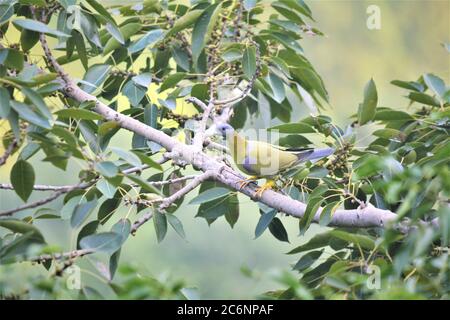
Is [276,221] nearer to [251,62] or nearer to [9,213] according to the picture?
[251,62]

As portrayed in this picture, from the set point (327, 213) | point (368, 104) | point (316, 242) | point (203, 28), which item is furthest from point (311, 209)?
point (203, 28)

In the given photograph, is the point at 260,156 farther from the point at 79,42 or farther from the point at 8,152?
the point at 8,152

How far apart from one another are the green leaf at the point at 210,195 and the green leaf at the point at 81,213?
389 mm

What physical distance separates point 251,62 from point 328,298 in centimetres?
98

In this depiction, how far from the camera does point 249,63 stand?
2.01m

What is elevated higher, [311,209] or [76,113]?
[76,113]

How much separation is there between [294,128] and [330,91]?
4648 millimetres

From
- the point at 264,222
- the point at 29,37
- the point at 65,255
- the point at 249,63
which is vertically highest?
the point at 29,37

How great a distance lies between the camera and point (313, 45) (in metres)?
6.98

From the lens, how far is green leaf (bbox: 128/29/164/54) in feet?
7.26

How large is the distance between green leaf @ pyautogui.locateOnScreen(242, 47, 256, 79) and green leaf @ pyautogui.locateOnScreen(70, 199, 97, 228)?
0.65 metres

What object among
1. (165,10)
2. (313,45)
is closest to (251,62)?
(165,10)

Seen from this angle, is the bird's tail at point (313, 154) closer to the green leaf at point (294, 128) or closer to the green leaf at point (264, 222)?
the green leaf at point (294, 128)

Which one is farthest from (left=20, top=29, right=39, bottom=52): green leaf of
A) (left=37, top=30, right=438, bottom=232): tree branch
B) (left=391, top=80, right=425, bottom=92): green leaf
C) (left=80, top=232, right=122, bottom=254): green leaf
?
(left=391, top=80, right=425, bottom=92): green leaf
